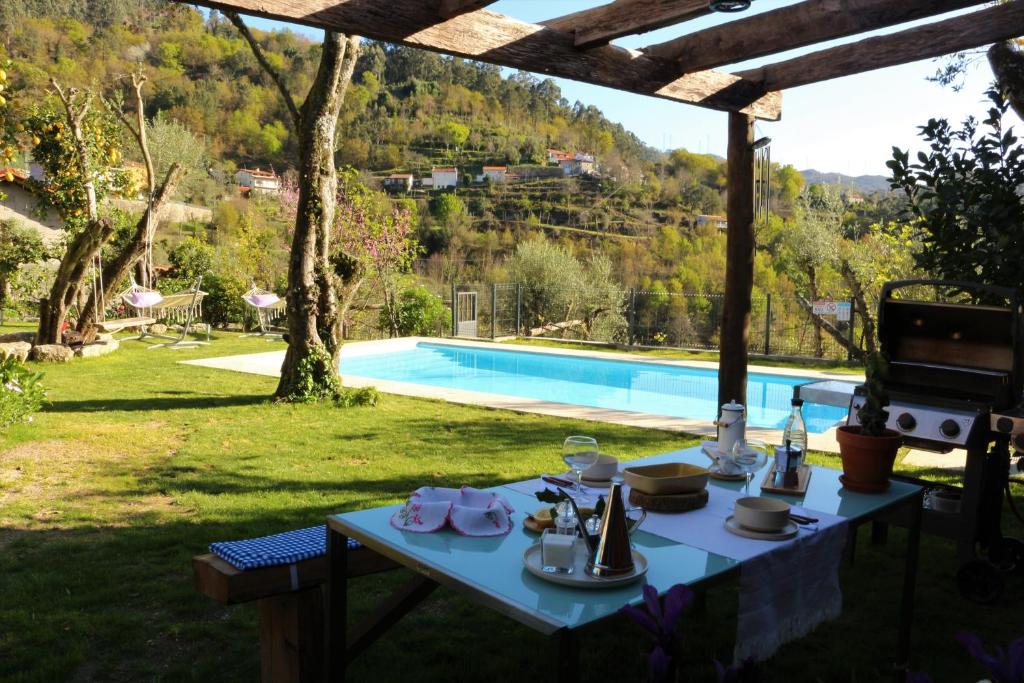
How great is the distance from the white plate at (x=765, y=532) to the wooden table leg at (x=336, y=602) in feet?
3.26

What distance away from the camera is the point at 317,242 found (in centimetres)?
730

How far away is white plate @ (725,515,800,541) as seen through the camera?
6.63 feet

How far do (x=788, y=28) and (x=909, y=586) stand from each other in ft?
9.01

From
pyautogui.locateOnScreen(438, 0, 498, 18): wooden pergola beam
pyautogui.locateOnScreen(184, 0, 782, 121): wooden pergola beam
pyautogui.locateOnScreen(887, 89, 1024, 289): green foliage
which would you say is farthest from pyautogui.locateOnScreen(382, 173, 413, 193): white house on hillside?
pyautogui.locateOnScreen(438, 0, 498, 18): wooden pergola beam

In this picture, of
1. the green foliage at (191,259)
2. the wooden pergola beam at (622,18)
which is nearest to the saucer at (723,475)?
the wooden pergola beam at (622,18)

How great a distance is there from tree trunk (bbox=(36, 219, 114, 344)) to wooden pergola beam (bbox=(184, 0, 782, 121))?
750 centimetres

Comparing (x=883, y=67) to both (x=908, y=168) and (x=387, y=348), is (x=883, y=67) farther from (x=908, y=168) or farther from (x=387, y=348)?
(x=387, y=348)

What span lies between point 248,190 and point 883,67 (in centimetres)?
3413

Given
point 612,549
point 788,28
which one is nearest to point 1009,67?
point 788,28

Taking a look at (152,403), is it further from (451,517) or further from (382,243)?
(382,243)

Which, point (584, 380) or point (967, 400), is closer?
point (967, 400)

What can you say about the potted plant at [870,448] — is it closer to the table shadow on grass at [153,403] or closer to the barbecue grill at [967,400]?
the barbecue grill at [967,400]

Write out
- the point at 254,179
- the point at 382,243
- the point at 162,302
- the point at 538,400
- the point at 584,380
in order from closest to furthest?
the point at 538,400
the point at 162,302
the point at 584,380
the point at 382,243
the point at 254,179

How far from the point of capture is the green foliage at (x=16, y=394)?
19.8ft
